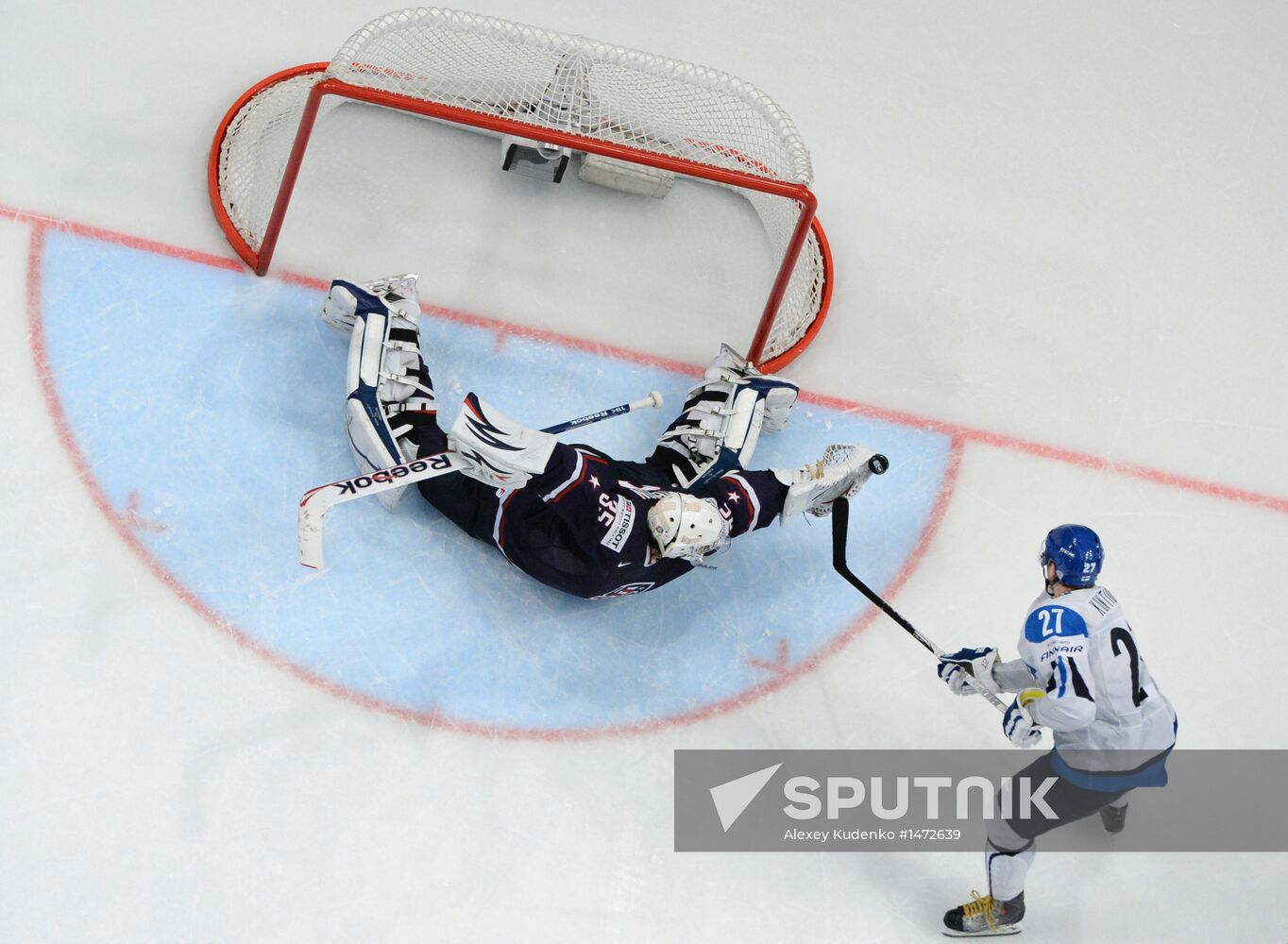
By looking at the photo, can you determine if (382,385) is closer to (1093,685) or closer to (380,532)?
(380,532)

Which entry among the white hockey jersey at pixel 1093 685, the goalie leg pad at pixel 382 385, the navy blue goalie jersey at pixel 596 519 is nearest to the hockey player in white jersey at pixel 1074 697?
the white hockey jersey at pixel 1093 685

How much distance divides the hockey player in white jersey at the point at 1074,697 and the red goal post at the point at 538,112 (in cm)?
121

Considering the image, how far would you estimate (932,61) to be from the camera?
5.24 m

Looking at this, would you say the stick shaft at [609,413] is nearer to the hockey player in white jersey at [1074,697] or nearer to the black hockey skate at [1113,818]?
the hockey player in white jersey at [1074,697]

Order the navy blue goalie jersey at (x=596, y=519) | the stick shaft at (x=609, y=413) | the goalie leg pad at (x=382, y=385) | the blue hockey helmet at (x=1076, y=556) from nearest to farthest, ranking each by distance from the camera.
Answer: the blue hockey helmet at (x=1076, y=556) < the navy blue goalie jersey at (x=596, y=519) < the goalie leg pad at (x=382, y=385) < the stick shaft at (x=609, y=413)

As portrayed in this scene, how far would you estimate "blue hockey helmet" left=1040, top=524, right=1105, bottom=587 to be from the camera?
11.4ft

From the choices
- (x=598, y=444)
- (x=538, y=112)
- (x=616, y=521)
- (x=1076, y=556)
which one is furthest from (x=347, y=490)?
(x=1076, y=556)

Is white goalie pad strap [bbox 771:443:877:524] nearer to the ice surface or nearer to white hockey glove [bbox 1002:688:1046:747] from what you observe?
the ice surface

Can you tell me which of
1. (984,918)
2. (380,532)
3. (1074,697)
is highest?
(1074,697)

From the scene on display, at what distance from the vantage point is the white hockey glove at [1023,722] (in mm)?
3430

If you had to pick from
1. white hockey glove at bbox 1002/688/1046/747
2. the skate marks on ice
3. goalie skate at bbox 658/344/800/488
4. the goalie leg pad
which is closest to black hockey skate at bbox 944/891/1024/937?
white hockey glove at bbox 1002/688/1046/747

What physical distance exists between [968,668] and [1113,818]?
30.6 inches

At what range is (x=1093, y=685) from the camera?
340 cm

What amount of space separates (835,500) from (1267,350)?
6.25 feet
